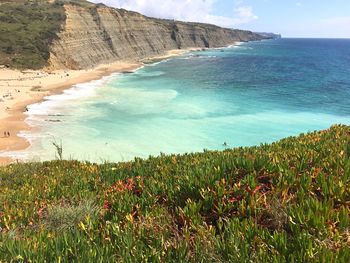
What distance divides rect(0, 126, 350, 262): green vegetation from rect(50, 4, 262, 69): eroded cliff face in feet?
257

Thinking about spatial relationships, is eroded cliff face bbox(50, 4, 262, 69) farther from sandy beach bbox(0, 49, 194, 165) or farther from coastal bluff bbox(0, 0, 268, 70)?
sandy beach bbox(0, 49, 194, 165)

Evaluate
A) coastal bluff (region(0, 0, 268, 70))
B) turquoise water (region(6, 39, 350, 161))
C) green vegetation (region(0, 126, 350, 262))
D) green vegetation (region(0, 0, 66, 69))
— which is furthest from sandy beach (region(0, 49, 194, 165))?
green vegetation (region(0, 126, 350, 262))

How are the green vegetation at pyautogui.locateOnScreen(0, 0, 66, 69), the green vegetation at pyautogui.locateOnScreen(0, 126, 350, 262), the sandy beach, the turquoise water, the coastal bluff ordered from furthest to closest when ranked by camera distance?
the coastal bluff
the green vegetation at pyautogui.locateOnScreen(0, 0, 66, 69)
the sandy beach
the turquoise water
the green vegetation at pyautogui.locateOnScreen(0, 126, 350, 262)

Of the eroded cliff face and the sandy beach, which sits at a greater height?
the eroded cliff face

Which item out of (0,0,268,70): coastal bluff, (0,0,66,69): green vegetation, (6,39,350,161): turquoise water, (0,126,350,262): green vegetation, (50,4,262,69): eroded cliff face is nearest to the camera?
(0,126,350,262): green vegetation

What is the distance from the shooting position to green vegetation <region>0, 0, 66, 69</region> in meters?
75.8

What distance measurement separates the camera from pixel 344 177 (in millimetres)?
5234

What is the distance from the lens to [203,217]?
4.85 meters

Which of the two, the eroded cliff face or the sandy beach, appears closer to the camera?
the sandy beach

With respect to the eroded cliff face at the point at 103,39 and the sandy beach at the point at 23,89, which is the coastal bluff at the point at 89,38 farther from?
the sandy beach at the point at 23,89

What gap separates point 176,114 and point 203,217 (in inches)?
1661

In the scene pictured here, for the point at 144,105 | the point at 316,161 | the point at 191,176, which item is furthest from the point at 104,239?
the point at 144,105

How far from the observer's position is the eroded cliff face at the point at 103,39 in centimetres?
8519

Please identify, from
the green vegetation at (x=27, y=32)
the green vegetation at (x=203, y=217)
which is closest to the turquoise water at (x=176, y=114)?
the green vegetation at (x=203, y=217)
